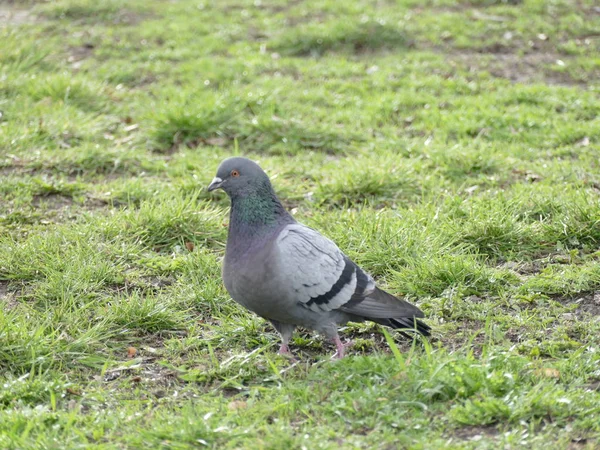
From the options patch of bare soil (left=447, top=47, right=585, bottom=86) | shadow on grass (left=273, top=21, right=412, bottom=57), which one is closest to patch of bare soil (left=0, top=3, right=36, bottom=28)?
shadow on grass (left=273, top=21, right=412, bottom=57)

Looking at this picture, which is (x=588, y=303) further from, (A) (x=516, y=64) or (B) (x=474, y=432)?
(A) (x=516, y=64)

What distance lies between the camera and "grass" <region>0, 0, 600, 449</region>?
11.0ft

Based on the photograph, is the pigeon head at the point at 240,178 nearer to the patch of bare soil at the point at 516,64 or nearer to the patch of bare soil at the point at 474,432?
the patch of bare soil at the point at 474,432

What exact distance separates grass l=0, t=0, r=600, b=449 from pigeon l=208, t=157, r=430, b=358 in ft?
0.63

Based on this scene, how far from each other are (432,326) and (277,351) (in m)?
0.77

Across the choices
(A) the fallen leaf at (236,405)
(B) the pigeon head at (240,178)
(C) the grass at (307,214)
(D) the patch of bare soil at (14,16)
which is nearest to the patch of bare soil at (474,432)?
(C) the grass at (307,214)

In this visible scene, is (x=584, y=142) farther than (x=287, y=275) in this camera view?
Yes

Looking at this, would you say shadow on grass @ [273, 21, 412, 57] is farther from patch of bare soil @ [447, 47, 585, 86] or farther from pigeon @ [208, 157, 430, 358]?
pigeon @ [208, 157, 430, 358]

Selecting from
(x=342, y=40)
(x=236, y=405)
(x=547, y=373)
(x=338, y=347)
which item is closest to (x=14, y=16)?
(x=342, y=40)

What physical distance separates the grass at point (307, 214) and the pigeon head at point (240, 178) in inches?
28.0

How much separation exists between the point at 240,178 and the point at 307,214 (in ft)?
5.33

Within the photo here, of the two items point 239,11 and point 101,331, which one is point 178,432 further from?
point 239,11

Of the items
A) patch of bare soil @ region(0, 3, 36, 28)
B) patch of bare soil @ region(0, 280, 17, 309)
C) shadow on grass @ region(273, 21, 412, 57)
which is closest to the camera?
patch of bare soil @ region(0, 280, 17, 309)

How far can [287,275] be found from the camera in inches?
146
